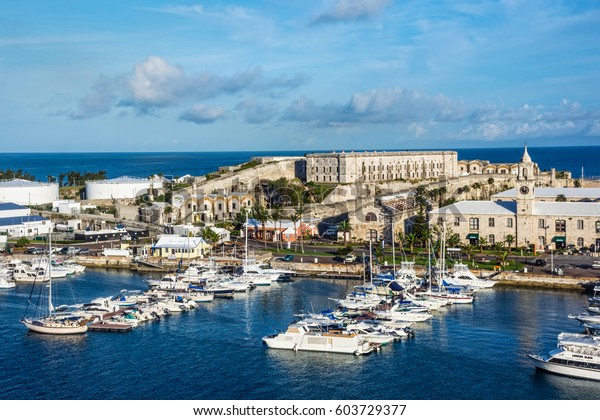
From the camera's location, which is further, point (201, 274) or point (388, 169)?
point (388, 169)

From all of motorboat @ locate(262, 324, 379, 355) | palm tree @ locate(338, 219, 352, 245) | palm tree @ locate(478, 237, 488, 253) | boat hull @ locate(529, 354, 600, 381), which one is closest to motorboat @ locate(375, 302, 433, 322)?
motorboat @ locate(262, 324, 379, 355)

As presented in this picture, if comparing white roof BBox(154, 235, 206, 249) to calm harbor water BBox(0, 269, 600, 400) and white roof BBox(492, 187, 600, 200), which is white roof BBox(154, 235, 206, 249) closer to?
calm harbor water BBox(0, 269, 600, 400)

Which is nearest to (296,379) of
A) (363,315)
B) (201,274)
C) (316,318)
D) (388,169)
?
(316,318)

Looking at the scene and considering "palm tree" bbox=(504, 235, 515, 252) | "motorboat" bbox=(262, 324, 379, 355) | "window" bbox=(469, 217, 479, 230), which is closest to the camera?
"motorboat" bbox=(262, 324, 379, 355)

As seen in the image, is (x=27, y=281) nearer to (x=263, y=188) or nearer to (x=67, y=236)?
(x=67, y=236)

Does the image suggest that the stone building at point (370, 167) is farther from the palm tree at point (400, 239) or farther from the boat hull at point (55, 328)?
the boat hull at point (55, 328)
